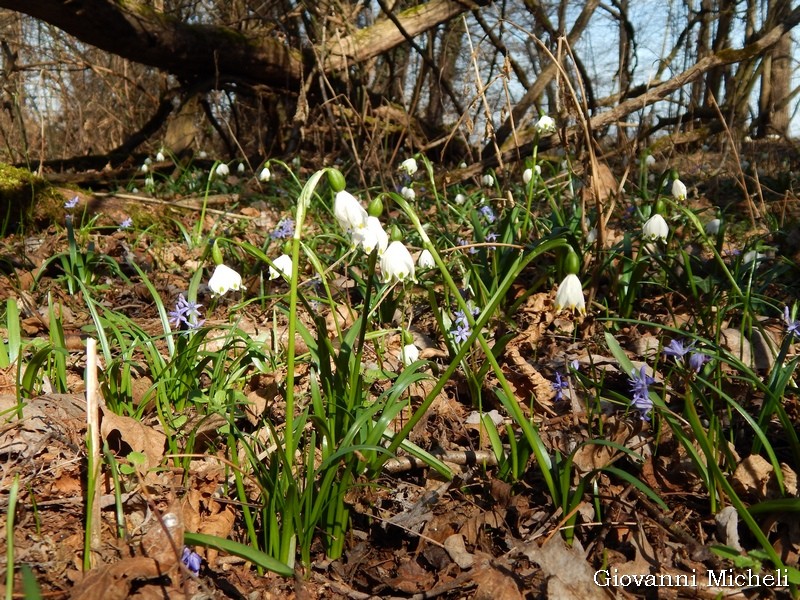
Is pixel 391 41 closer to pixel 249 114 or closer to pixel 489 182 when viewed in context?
pixel 489 182

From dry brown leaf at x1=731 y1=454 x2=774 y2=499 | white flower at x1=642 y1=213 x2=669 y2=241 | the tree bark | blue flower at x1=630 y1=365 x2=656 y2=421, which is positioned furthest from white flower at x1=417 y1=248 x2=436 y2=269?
the tree bark

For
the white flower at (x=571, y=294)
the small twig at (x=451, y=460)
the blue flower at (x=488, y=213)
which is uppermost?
the blue flower at (x=488, y=213)

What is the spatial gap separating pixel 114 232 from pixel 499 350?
3.49 meters

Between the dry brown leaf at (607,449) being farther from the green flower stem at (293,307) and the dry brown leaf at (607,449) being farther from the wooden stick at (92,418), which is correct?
the wooden stick at (92,418)

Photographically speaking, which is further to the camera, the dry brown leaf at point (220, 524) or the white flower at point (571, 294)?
the white flower at point (571, 294)

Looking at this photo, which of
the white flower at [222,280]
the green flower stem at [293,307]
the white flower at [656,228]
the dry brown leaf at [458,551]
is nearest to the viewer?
the green flower stem at [293,307]

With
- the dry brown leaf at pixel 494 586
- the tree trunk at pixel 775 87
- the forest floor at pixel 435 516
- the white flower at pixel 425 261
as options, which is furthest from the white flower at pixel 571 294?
the tree trunk at pixel 775 87

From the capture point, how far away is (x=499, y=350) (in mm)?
2014

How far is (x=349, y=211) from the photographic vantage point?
160cm

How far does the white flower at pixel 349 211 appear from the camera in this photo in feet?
5.24

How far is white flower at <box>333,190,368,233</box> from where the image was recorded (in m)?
1.60

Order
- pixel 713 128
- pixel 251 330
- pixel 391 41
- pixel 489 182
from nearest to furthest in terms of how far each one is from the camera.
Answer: pixel 251 330 < pixel 489 182 < pixel 391 41 < pixel 713 128

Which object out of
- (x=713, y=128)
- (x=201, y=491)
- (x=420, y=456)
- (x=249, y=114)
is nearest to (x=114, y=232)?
(x=201, y=491)

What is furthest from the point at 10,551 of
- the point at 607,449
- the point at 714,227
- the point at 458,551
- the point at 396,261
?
the point at 714,227
